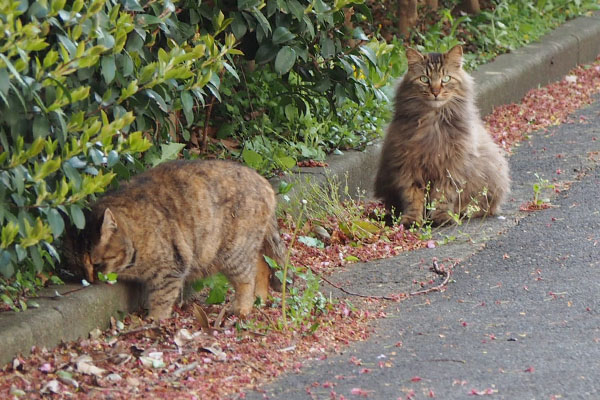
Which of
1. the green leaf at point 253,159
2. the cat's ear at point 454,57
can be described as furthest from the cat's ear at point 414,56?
the green leaf at point 253,159

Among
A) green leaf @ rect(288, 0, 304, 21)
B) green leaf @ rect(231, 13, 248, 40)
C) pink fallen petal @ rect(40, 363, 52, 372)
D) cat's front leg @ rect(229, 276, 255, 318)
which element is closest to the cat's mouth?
green leaf @ rect(288, 0, 304, 21)

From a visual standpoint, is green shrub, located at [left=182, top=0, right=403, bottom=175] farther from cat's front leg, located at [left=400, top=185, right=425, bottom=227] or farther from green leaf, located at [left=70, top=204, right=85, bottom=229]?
green leaf, located at [left=70, top=204, right=85, bottom=229]

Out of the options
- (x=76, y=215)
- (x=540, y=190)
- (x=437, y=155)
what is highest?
(x=76, y=215)

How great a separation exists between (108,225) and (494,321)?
6.31 ft

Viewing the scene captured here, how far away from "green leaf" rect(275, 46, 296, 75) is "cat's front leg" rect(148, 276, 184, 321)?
61.3 inches

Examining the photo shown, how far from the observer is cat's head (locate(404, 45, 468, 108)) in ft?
25.1

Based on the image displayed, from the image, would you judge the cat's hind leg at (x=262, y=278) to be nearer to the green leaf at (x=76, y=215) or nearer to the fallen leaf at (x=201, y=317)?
the fallen leaf at (x=201, y=317)

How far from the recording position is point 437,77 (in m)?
7.63

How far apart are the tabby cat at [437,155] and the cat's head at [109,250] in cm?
262

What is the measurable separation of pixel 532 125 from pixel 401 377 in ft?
19.5

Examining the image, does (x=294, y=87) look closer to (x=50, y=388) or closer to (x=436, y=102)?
(x=436, y=102)

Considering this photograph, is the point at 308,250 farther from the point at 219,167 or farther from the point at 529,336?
the point at 529,336

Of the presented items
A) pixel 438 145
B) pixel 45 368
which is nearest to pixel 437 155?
pixel 438 145

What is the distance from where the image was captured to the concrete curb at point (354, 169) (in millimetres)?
4719
